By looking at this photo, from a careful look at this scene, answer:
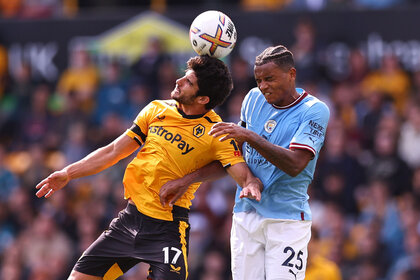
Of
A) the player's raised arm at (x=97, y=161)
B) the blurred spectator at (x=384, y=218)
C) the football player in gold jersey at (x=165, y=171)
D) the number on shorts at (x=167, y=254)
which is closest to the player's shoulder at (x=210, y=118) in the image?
the football player in gold jersey at (x=165, y=171)

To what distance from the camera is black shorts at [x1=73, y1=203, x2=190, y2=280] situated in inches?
279

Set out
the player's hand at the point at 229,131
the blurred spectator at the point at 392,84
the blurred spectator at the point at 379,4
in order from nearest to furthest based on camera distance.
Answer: the player's hand at the point at 229,131 < the blurred spectator at the point at 392,84 < the blurred spectator at the point at 379,4

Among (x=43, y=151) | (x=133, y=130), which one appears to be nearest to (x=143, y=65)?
(x=43, y=151)

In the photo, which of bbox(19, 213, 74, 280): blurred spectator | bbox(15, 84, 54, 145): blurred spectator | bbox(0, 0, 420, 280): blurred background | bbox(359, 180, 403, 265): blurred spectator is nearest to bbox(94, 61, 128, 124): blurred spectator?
bbox(0, 0, 420, 280): blurred background

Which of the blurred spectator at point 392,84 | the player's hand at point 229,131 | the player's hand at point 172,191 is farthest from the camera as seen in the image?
the blurred spectator at point 392,84

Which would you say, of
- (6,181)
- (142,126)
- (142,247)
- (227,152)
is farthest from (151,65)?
(142,247)

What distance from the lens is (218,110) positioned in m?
13.9

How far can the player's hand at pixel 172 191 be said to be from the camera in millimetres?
7156

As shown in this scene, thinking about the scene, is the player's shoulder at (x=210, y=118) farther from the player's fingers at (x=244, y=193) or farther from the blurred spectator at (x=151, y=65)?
the blurred spectator at (x=151, y=65)

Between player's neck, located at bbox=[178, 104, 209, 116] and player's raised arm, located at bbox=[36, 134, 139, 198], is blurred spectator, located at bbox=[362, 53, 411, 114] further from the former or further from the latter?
player's raised arm, located at bbox=[36, 134, 139, 198]

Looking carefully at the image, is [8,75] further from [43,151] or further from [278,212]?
[278,212]

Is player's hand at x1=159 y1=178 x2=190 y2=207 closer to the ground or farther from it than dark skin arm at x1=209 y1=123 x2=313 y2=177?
closer to the ground

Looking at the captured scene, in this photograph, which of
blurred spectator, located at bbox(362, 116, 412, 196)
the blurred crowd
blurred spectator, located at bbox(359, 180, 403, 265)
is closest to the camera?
blurred spectator, located at bbox(359, 180, 403, 265)

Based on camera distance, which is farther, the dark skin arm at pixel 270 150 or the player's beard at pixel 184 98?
the player's beard at pixel 184 98
